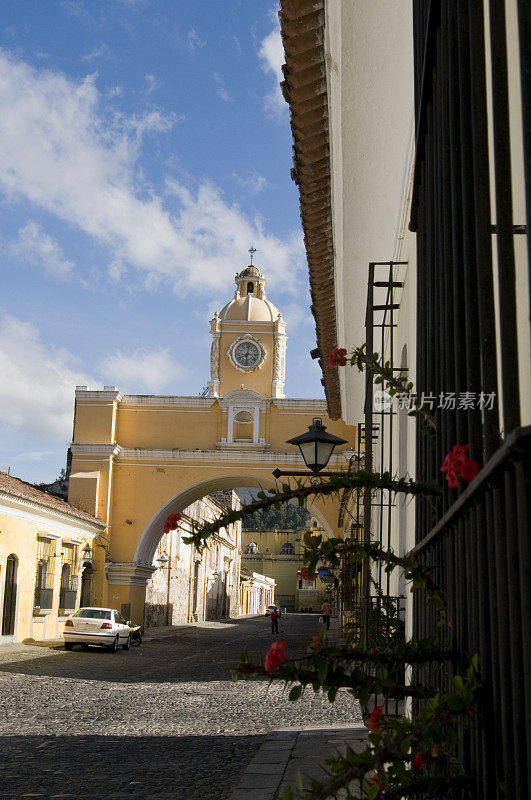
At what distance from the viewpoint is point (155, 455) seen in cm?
2642

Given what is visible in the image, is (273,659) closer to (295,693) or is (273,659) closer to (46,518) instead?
(295,693)

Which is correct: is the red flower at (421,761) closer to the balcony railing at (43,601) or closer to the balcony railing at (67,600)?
the balcony railing at (43,601)

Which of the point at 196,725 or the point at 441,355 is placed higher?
the point at 441,355

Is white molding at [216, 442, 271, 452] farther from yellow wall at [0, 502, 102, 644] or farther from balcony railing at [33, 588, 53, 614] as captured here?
balcony railing at [33, 588, 53, 614]

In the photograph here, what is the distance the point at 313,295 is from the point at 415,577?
6.11 m

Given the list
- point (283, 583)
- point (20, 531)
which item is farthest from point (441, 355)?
point (283, 583)

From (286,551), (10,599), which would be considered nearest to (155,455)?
(10,599)

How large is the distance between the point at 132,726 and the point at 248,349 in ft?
69.9

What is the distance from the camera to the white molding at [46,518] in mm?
19328

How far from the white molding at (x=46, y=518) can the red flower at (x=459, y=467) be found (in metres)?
17.6

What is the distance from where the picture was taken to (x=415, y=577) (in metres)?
2.16

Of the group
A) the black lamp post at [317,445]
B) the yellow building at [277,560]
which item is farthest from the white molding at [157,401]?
the yellow building at [277,560]

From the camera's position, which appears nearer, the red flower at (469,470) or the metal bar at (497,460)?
the metal bar at (497,460)

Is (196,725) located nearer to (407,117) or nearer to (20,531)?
(407,117)
